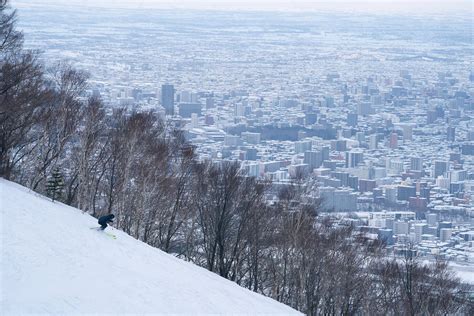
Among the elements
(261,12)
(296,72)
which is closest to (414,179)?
(296,72)

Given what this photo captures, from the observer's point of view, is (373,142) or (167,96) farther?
(167,96)

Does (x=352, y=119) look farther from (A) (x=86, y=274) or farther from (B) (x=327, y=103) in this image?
(A) (x=86, y=274)

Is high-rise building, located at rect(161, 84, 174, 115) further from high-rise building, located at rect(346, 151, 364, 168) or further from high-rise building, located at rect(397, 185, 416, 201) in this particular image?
high-rise building, located at rect(397, 185, 416, 201)

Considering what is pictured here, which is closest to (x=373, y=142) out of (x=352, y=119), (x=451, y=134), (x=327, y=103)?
(x=451, y=134)

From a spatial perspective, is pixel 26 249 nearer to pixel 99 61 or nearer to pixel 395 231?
pixel 395 231

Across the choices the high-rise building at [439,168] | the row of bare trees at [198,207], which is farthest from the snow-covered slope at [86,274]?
the high-rise building at [439,168]

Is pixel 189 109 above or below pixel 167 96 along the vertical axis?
below

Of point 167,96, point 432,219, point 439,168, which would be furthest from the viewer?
point 167,96

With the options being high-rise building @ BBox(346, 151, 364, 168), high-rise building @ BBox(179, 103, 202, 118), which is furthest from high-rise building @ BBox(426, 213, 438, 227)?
high-rise building @ BBox(179, 103, 202, 118)
